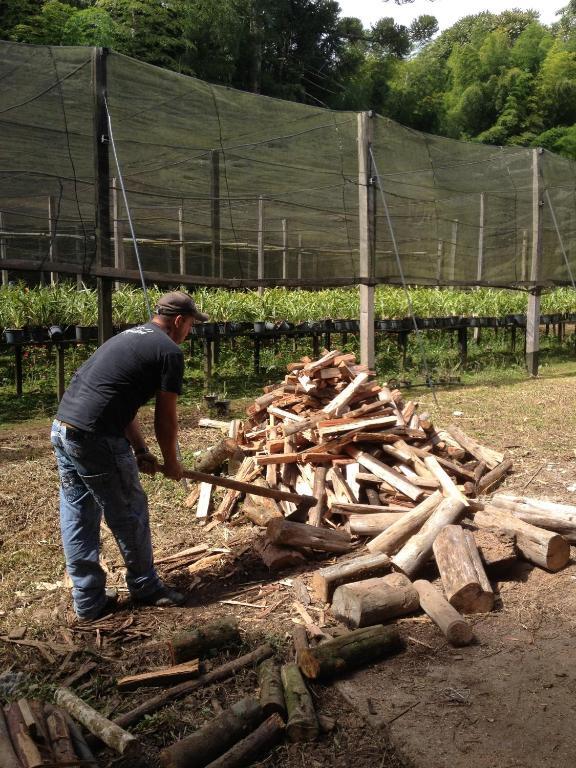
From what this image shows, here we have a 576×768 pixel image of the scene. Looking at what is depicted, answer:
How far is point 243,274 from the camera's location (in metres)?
10.7

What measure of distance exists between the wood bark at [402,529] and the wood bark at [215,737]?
186 cm

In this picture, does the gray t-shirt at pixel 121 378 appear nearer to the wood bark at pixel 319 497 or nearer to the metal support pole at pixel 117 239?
the wood bark at pixel 319 497

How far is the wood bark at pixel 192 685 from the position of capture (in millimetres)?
3227

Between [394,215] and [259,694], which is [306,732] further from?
[394,215]

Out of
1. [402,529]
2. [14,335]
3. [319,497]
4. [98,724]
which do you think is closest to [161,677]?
[98,724]

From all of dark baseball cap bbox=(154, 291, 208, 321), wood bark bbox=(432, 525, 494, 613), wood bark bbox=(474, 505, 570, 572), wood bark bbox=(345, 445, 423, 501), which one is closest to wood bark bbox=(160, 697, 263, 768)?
wood bark bbox=(432, 525, 494, 613)

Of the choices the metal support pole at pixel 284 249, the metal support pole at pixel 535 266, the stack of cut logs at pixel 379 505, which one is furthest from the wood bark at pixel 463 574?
the metal support pole at pixel 535 266

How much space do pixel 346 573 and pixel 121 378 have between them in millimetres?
1676

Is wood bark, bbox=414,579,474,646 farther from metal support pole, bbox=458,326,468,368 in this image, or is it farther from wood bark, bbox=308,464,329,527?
metal support pole, bbox=458,326,468,368

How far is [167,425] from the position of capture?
4207 mm

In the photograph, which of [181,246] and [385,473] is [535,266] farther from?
[385,473]

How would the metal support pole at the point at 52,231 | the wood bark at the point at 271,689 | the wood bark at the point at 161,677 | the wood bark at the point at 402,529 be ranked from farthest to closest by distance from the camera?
the metal support pole at the point at 52,231 → the wood bark at the point at 402,529 → the wood bark at the point at 161,677 → the wood bark at the point at 271,689

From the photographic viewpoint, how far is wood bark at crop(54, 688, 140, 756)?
2904 mm

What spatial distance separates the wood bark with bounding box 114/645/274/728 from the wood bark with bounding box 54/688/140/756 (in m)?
0.12
